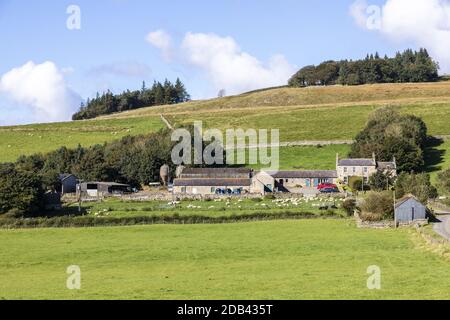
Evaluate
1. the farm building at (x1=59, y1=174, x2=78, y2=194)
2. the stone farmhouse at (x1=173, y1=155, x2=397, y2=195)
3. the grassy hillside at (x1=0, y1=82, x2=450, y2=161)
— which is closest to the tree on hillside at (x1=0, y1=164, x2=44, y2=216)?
the farm building at (x1=59, y1=174, x2=78, y2=194)

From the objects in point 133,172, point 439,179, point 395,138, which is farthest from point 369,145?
point 133,172

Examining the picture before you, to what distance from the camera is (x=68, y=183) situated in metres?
85.5

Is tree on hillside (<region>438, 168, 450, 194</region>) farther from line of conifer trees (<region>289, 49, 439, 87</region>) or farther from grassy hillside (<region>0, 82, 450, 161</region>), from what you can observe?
line of conifer trees (<region>289, 49, 439, 87</region>)

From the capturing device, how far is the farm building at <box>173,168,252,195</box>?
81062 mm

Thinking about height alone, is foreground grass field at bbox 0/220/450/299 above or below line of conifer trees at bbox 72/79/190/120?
below

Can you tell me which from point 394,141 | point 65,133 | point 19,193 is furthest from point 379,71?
point 19,193

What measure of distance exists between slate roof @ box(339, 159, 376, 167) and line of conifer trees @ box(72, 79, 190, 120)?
106 m

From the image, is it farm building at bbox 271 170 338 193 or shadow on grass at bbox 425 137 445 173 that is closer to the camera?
farm building at bbox 271 170 338 193

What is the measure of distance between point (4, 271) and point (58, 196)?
3519 cm

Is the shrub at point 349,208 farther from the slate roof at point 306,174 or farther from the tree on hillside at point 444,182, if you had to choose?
the slate roof at point 306,174

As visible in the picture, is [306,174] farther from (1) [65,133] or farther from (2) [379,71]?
(2) [379,71]

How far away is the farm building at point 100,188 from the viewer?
80.4m

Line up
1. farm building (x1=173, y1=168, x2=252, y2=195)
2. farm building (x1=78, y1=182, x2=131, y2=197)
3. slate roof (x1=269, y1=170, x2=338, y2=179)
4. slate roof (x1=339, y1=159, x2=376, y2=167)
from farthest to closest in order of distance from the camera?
slate roof (x1=269, y1=170, x2=338, y2=179)
slate roof (x1=339, y1=159, x2=376, y2=167)
farm building (x1=173, y1=168, x2=252, y2=195)
farm building (x1=78, y1=182, x2=131, y2=197)
